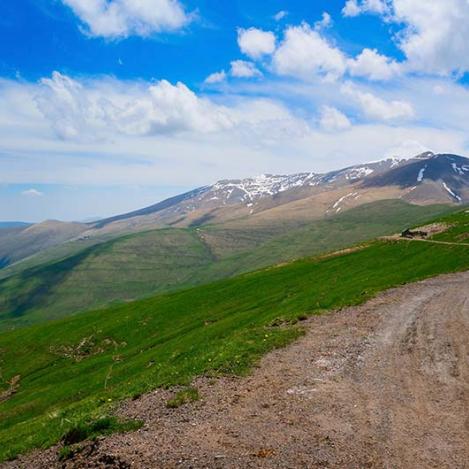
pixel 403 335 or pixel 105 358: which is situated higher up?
pixel 403 335

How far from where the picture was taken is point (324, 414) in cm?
1952

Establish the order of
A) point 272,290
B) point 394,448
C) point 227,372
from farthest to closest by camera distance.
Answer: point 272,290 < point 227,372 < point 394,448

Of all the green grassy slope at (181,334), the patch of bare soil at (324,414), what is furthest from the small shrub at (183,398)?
the green grassy slope at (181,334)

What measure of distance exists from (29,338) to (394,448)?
97.4 metres

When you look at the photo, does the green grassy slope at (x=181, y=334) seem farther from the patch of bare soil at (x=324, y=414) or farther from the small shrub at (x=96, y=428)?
the patch of bare soil at (x=324, y=414)

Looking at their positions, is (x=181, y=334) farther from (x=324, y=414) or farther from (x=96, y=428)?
(x=324, y=414)

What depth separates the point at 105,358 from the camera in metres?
68.9

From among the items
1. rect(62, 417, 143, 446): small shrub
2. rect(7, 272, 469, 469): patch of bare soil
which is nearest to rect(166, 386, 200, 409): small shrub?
rect(7, 272, 469, 469): patch of bare soil

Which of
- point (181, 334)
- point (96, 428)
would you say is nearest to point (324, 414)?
point (96, 428)

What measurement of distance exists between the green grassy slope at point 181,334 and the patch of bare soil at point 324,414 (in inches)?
132

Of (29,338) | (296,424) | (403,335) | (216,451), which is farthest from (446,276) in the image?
(29,338)

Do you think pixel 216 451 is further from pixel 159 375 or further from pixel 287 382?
pixel 159 375

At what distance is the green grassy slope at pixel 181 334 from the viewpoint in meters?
31.8

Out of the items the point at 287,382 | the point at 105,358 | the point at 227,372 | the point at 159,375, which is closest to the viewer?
the point at 287,382
